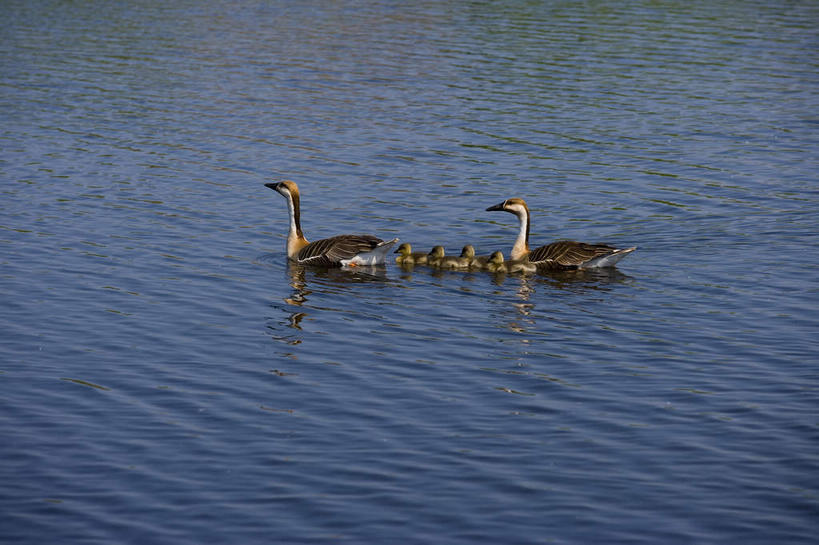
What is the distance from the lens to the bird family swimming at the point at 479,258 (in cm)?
2023

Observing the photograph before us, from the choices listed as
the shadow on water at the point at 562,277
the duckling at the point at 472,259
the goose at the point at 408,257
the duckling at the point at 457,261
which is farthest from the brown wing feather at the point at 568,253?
the goose at the point at 408,257

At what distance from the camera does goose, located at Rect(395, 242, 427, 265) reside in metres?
20.7

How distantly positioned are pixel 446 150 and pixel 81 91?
14.6 metres

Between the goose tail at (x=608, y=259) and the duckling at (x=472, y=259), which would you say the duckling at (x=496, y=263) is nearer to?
the duckling at (x=472, y=259)

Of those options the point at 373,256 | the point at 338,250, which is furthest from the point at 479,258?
the point at 338,250

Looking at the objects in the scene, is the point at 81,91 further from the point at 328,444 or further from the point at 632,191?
the point at 328,444

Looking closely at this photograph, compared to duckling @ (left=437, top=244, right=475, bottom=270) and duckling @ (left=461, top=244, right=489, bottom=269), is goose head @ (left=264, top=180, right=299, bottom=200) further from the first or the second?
duckling @ (left=461, top=244, right=489, bottom=269)

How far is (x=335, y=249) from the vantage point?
20906mm

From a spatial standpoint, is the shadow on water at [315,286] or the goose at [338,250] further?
the goose at [338,250]

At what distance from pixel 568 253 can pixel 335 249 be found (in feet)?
14.1

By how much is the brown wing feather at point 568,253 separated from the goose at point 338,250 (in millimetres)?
2707

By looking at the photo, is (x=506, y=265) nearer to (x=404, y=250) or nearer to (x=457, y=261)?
(x=457, y=261)

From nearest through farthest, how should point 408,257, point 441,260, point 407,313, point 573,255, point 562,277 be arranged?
point 407,313
point 573,255
point 562,277
point 441,260
point 408,257

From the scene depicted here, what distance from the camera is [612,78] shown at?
41.1 m
